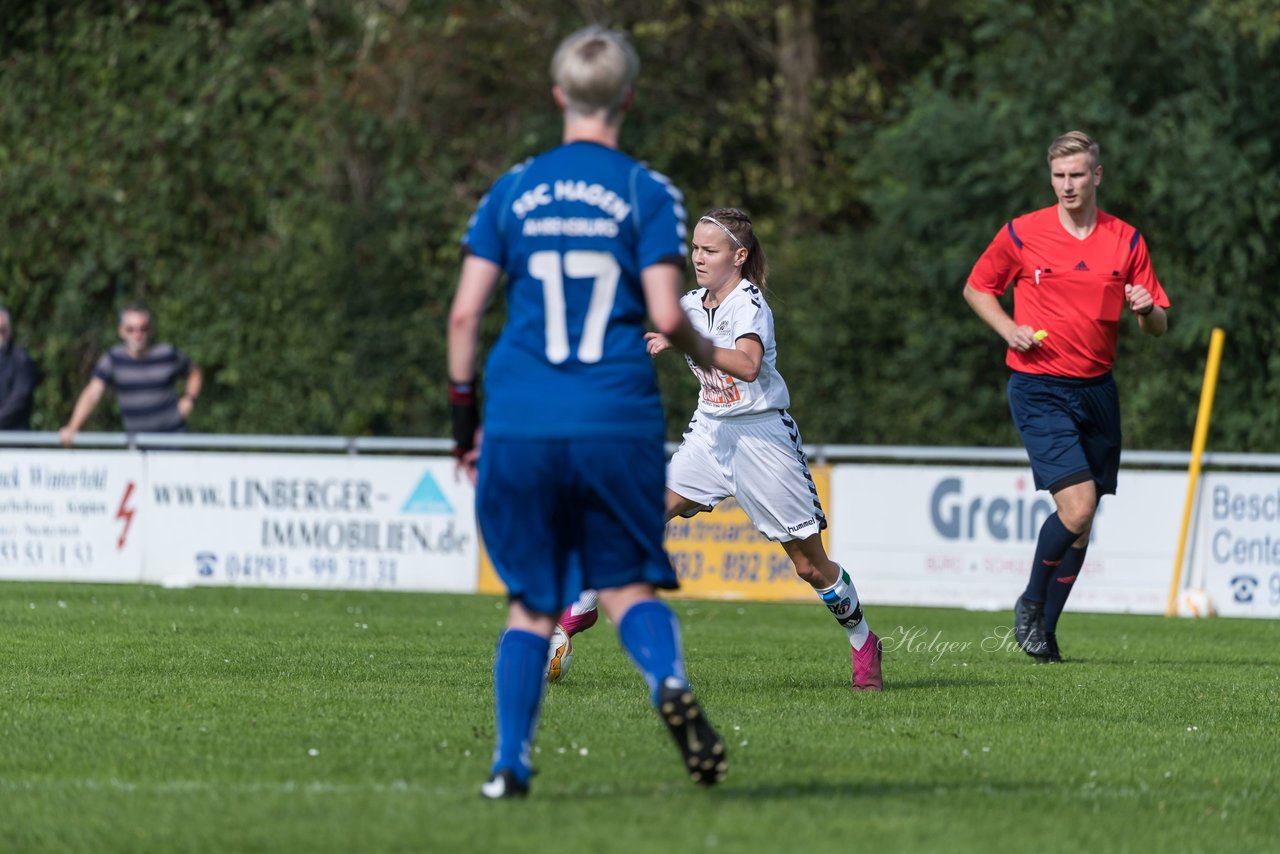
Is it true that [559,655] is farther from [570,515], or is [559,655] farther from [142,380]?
[142,380]

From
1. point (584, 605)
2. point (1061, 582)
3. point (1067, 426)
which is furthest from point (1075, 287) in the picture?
point (584, 605)

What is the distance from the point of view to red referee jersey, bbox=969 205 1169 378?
9430 mm

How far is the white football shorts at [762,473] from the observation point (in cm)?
807

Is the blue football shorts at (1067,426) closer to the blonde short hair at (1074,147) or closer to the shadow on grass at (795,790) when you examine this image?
the blonde short hair at (1074,147)

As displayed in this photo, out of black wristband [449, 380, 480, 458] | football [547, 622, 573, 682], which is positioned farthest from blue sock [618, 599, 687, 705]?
football [547, 622, 573, 682]

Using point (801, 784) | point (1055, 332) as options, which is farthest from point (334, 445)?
point (801, 784)

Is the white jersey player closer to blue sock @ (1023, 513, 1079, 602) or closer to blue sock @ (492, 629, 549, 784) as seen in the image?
blue sock @ (1023, 513, 1079, 602)

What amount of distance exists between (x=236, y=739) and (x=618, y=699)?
1.72 metres

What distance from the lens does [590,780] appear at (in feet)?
18.1

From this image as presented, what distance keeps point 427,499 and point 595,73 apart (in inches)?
431

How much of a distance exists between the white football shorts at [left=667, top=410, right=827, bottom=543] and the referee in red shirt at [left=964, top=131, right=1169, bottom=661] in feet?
5.36

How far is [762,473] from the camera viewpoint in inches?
319

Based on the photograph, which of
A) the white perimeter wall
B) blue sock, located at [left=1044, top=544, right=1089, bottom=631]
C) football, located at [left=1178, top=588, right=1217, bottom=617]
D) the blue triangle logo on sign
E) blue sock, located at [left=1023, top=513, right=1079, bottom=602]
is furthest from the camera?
the blue triangle logo on sign

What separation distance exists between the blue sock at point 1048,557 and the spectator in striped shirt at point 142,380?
9175 millimetres
